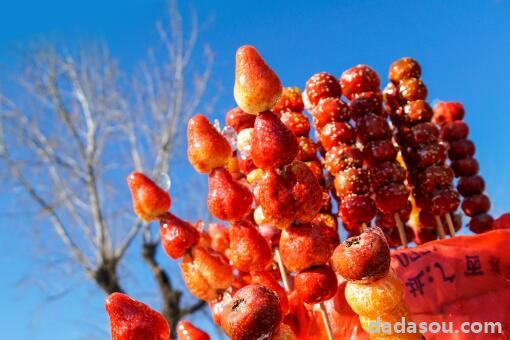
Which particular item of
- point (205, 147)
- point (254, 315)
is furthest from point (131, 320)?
point (205, 147)

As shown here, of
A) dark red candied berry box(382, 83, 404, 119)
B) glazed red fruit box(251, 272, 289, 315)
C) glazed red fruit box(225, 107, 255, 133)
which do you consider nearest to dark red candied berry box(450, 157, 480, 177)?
dark red candied berry box(382, 83, 404, 119)

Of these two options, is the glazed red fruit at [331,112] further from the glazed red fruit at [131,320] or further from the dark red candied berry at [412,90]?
the glazed red fruit at [131,320]

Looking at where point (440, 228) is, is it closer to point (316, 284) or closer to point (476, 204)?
point (476, 204)

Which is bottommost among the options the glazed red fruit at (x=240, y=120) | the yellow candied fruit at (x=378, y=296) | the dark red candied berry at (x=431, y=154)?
the yellow candied fruit at (x=378, y=296)

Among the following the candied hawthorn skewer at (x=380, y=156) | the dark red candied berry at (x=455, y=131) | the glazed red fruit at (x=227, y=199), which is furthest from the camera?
the dark red candied berry at (x=455, y=131)

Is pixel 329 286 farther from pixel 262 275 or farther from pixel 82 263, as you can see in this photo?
pixel 82 263

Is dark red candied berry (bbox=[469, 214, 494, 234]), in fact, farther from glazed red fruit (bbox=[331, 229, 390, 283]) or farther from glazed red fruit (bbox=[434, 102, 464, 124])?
glazed red fruit (bbox=[331, 229, 390, 283])

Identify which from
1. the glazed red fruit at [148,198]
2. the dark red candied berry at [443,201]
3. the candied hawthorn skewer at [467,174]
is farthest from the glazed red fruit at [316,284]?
the candied hawthorn skewer at [467,174]
